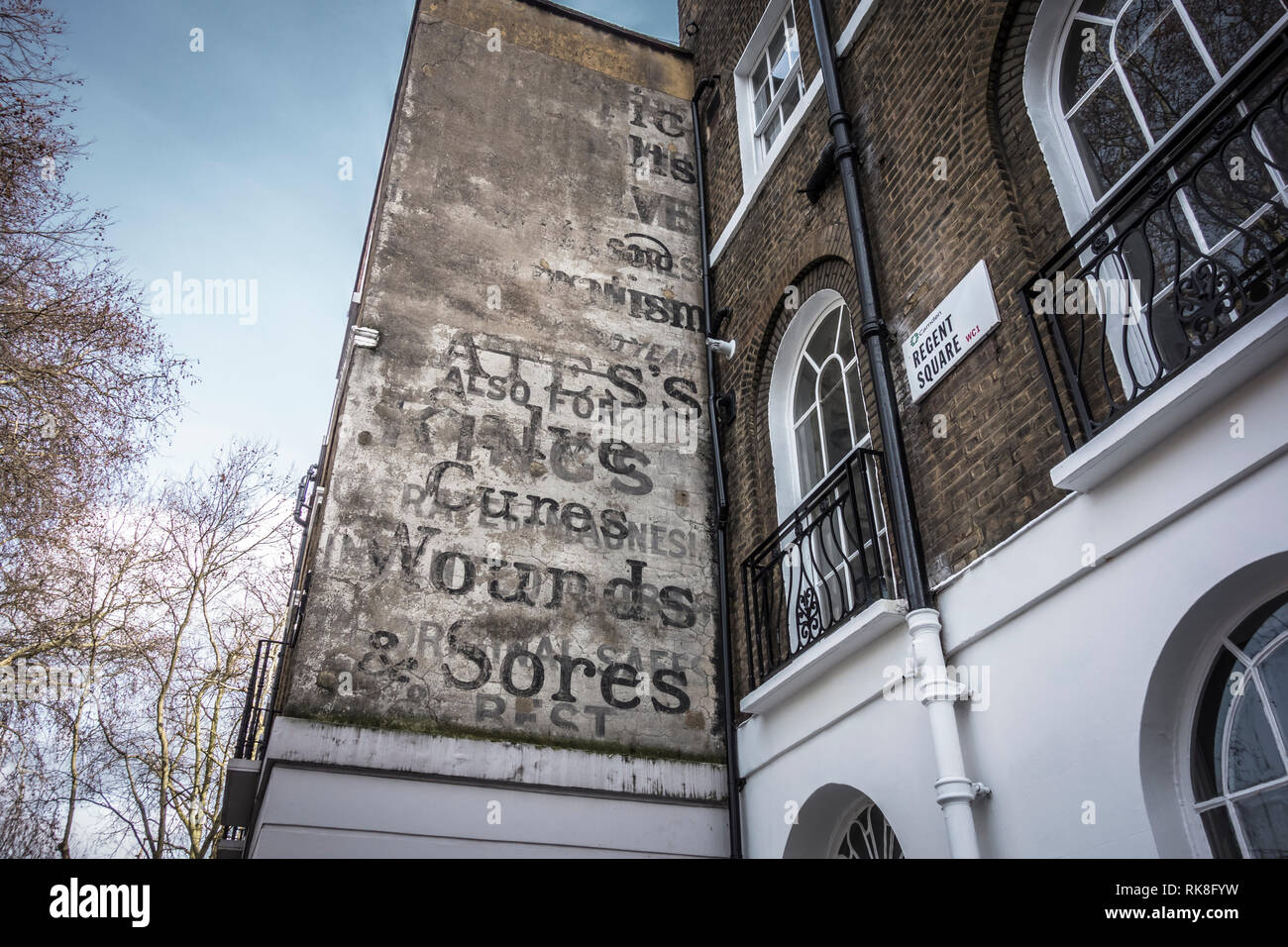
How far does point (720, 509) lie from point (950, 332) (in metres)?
3.51

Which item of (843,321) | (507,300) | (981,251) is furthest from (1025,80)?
(507,300)

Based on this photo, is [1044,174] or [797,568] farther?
[797,568]

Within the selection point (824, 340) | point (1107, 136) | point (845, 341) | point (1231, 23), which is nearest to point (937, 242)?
point (1107, 136)

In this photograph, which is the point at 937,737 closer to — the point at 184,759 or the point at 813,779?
the point at 813,779

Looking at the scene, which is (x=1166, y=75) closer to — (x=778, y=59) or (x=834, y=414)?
(x=834, y=414)

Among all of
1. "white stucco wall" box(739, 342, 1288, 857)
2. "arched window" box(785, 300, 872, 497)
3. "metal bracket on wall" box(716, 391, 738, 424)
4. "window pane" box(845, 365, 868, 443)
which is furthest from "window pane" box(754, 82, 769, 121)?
"white stucco wall" box(739, 342, 1288, 857)

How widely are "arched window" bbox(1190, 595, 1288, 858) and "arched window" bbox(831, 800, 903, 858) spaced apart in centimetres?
237

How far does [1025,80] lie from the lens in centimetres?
596

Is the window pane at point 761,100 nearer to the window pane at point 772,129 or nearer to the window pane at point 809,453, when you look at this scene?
the window pane at point 772,129

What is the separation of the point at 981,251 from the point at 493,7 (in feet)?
27.4

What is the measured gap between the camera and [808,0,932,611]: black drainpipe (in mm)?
5797

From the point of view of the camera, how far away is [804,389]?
27.9 feet

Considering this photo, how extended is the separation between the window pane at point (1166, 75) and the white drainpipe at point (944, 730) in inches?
120

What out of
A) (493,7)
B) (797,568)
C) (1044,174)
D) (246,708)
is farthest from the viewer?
(493,7)
